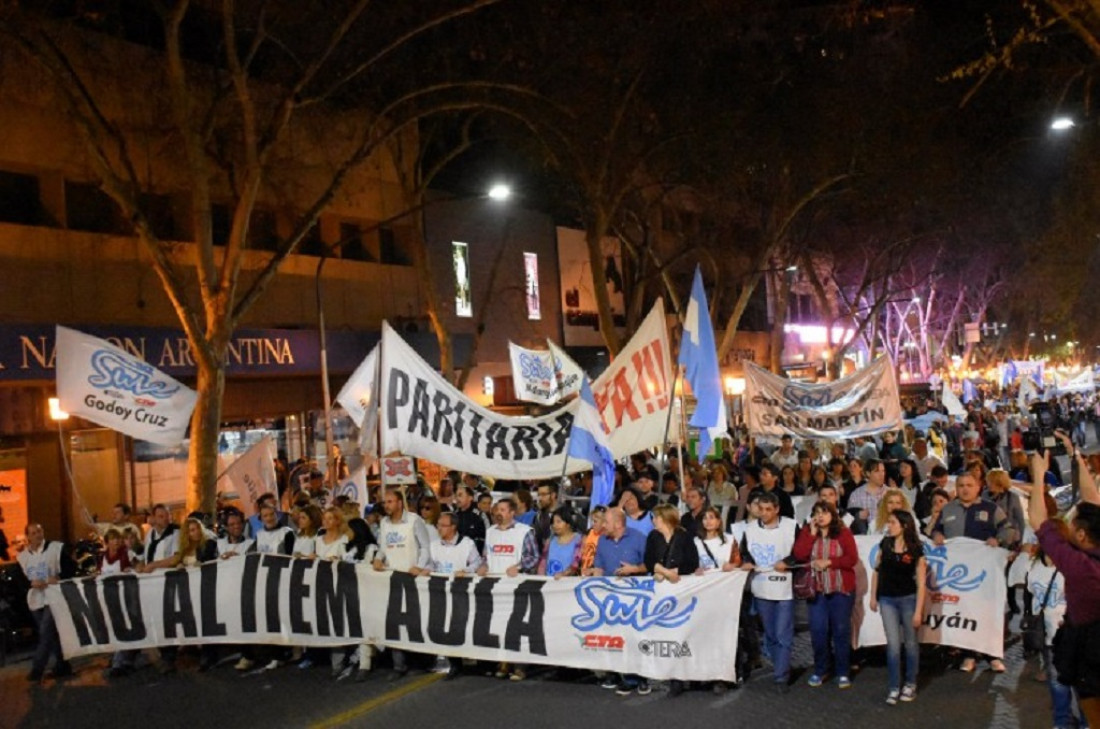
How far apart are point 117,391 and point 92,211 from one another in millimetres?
6927

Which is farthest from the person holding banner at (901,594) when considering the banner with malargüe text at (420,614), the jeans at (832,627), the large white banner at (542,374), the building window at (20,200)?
the building window at (20,200)

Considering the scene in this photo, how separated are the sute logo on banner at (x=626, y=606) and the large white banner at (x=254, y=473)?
6317 millimetres

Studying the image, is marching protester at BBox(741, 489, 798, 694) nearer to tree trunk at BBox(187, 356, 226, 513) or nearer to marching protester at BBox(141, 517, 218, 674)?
marching protester at BBox(141, 517, 218, 674)

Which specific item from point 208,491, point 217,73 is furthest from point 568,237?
point 208,491

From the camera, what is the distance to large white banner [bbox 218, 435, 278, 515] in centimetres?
1365

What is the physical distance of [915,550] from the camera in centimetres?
773

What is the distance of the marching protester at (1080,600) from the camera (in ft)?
17.9

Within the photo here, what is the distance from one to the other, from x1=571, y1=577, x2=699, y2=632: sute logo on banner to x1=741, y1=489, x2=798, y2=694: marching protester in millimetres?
649

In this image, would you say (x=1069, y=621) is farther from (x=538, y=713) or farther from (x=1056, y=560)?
(x=538, y=713)

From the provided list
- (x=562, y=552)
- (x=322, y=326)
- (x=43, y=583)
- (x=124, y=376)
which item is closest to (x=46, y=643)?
(x=43, y=583)

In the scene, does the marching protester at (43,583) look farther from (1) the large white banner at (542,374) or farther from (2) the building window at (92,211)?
(1) the large white banner at (542,374)

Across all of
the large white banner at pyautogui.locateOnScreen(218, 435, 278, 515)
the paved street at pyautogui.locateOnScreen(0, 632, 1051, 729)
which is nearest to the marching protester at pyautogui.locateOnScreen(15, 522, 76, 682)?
the paved street at pyautogui.locateOnScreen(0, 632, 1051, 729)

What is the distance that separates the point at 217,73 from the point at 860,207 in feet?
62.2

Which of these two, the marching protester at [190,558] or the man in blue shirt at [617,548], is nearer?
the man in blue shirt at [617,548]
